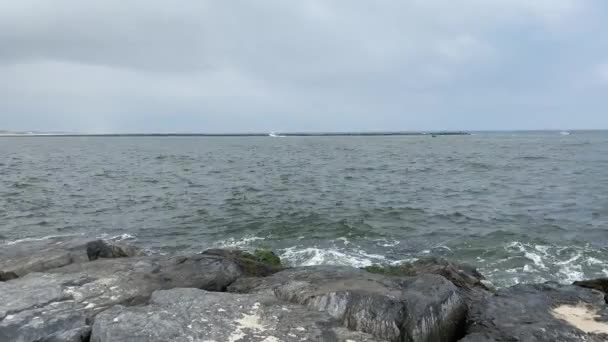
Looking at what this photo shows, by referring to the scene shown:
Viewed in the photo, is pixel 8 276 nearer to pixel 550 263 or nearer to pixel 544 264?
pixel 544 264

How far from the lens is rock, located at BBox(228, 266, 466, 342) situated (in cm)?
705

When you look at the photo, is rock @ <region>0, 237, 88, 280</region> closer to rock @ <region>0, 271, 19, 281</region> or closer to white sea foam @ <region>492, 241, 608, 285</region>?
rock @ <region>0, 271, 19, 281</region>

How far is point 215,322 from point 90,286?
303cm

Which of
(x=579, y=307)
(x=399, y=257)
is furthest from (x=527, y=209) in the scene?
(x=579, y=307)

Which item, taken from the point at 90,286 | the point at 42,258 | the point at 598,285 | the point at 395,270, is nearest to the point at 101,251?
the point at 42,258

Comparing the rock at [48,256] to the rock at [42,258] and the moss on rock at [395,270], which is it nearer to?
the rock at [42,258]

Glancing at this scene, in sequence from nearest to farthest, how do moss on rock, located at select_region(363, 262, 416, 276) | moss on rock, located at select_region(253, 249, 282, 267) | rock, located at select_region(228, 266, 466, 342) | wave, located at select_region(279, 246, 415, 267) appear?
rock, located at select_region(228, 266, 466, 342), moss on rock, located at select_region(363, 262, 416, 276), moss on rock, located at select_region(253, 249, 282, 267), wave, located at select_region(279, 246, 415, 267)

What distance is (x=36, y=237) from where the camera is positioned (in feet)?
59.6

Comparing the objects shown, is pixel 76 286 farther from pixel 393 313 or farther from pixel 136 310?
pixel 393 313

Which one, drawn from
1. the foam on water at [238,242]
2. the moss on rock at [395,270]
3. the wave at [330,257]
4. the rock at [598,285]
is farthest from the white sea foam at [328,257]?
the rock at [598,285]

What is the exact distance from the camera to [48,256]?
1110 cm

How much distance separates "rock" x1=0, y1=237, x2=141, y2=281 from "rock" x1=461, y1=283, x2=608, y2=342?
29.6 feet

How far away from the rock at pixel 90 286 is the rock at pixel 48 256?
1827 mm

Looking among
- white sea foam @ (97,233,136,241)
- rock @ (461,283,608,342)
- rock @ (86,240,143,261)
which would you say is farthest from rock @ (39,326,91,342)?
white sea foam @ (97,233,136,241)
